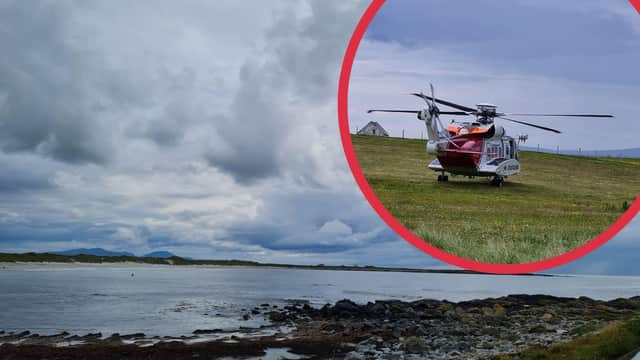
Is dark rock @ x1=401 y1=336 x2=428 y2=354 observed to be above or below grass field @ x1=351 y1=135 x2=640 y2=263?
below

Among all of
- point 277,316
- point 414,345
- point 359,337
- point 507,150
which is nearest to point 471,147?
point 507,150

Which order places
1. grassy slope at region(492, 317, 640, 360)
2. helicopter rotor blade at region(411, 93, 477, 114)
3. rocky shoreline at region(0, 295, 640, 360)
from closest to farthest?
1. helicopter rotor blade at region(411, 93, 477, 114)
2. grassy slope at region(492, 317, 640, 360)
3. rocky shoreline at region(0, 295, 640, 360)

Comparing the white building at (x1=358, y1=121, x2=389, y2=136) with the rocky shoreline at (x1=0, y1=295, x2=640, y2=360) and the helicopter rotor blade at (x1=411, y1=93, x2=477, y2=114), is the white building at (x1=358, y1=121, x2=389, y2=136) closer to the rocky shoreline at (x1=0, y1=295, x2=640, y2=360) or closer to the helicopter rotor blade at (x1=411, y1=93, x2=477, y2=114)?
the helicopter rotor blade at (x1=411, y1=93, x2=477, y2=114)

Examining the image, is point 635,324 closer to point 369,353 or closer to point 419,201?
point 369,353

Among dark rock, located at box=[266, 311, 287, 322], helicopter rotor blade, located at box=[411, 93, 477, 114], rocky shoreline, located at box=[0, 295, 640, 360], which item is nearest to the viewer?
helicopter rotor blade, located at box=[411, 93, 477, 114]

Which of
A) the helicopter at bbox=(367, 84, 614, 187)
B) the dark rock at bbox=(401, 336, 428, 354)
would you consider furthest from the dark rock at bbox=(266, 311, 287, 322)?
the helicopter at bbox=(367, 84, 614, 187)

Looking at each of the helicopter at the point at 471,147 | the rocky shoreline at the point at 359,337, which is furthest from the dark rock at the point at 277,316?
the helicopter at the point at 471,147

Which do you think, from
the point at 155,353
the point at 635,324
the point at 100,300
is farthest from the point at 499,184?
the point at 100,300
